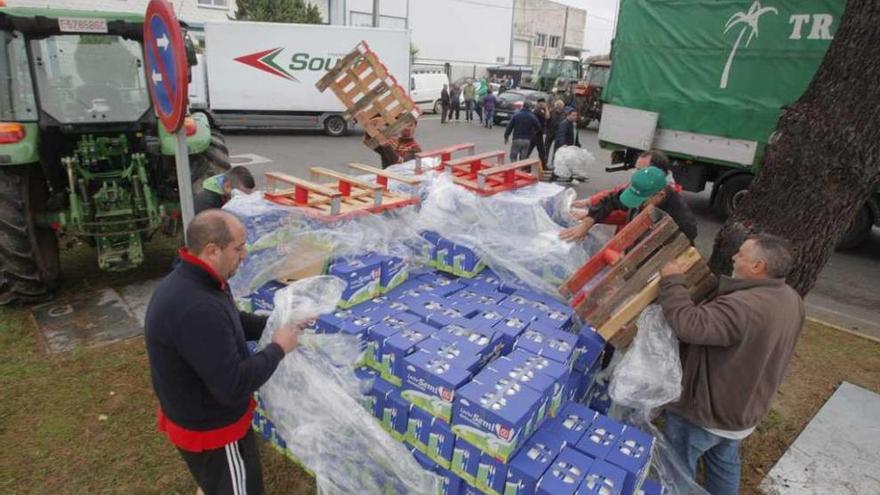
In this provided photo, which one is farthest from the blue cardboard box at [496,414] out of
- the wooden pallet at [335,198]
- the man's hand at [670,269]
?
the wooden pallet at [335,198]

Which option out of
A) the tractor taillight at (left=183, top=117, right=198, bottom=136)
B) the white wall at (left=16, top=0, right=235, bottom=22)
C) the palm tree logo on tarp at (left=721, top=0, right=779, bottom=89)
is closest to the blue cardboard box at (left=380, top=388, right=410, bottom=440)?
the tractor taillight at (left=183, top=117, right=198, bottom=136)

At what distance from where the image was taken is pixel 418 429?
9.03 feet

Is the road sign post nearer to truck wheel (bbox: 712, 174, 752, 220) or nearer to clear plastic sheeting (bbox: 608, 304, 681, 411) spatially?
clear plastic sheeting (bbox: 608, 304, 681, 411)

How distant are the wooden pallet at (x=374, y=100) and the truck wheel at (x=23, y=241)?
3.15 m

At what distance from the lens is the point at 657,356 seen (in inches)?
107

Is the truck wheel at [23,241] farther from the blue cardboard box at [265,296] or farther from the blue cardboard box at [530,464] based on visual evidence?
the blue cardboard box at [530,464]

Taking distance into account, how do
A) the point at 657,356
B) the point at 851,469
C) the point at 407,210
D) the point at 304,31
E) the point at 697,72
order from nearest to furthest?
the point at 657,356
the point at 851,469
the point at 407,210
the point at 697,72
the point at 304,31

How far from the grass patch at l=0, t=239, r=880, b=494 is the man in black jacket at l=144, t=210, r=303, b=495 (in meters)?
0.96

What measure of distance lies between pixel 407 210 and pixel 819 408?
3684 mm

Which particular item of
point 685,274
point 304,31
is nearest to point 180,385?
point 685,274

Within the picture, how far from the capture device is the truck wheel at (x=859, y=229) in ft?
26.5

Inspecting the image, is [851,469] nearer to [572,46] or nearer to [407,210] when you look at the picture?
[407,210]

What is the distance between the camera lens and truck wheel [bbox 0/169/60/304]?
4879mm

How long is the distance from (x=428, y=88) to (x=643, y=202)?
21.9m
